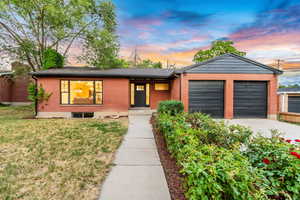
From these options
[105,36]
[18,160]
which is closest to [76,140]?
[18,160]

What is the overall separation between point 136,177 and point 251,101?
9241 mm

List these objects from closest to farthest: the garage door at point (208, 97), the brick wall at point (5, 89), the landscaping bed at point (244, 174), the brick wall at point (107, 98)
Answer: the landscaping bed at point (244, 174)
the garage door at point (208, 97)
the brick wall at point (107, 98)
the brick wall at point (5, 89)

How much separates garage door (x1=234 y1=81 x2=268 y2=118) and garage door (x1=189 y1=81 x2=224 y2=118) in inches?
38.4

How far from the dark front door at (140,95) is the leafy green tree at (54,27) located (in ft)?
11.4

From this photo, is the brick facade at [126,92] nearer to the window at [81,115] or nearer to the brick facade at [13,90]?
the window at [81,115]

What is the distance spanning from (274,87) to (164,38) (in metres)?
9.76

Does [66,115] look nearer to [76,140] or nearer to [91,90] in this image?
[91,90]

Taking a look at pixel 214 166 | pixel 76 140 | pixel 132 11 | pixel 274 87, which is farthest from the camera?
pixel 132 11

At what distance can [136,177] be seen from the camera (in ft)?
8.78

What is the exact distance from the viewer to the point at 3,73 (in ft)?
50.5

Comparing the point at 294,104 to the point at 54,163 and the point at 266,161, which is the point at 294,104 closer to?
the point at 266,161

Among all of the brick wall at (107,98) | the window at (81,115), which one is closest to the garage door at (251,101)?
the brick wall at (107,98)

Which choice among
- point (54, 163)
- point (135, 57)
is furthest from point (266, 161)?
point (135, 57)

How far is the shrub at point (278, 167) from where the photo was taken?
1487 mm
